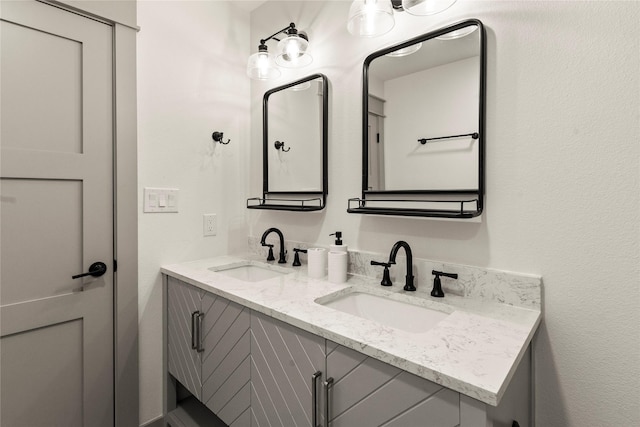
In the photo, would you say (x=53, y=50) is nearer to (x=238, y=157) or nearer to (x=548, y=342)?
(x=238, y=157)

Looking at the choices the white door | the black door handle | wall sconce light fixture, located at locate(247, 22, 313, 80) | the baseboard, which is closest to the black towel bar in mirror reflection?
wall sconce light fixture, located at locate(247, 22, 313, 80)

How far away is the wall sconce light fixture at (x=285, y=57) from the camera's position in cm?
157

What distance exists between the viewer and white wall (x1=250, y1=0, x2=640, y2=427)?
0.90 metres

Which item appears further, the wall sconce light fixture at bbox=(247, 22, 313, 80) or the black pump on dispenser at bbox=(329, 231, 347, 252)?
the wall sconce light fixture at bbox=(247, 22, 313, 80)

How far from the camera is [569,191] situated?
3.22 ft

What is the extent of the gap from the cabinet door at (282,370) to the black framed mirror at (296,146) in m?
0.73

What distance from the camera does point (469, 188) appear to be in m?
1.17

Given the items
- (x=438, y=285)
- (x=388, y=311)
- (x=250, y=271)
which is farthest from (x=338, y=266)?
(x=250, y=271)

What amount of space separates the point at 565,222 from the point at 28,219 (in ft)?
6.51

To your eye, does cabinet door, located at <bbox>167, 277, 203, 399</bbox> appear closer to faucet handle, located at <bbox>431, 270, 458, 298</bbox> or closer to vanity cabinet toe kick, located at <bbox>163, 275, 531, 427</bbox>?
vanity cabinet toe kick, located at <bbox>163, 275, 531, 427</bbox>

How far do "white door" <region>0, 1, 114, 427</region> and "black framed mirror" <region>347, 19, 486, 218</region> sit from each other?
1231 mm

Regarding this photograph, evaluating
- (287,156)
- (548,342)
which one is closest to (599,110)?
(548,342)

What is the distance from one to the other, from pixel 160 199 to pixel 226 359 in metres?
0.91

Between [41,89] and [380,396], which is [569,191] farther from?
[41,89]
